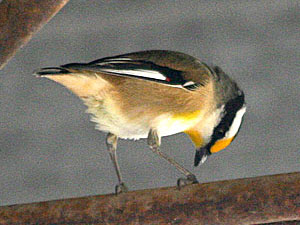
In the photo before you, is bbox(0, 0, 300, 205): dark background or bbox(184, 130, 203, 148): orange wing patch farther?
bbox(0, 0, 300, 205): dark background

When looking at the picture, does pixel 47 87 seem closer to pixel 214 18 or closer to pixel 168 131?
pixel 214 18

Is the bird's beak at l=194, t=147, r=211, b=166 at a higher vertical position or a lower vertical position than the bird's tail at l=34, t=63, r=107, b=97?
lower

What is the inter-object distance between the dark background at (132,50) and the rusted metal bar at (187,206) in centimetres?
156

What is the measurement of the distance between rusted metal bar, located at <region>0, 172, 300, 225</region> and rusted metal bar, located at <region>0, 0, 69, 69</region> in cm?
38

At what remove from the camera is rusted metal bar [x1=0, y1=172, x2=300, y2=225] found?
109 centimetres

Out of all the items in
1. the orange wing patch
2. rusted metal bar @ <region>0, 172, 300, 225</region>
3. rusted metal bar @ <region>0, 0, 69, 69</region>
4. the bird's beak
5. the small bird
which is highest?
rusted metal bar @ <region>0, 0, 69, 69</region>

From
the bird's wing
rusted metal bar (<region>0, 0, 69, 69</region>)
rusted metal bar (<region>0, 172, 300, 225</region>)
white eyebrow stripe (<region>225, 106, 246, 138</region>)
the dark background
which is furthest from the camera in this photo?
the dark background

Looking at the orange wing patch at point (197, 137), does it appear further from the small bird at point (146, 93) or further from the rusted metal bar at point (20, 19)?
the rusted metal bar at point (20, 19)

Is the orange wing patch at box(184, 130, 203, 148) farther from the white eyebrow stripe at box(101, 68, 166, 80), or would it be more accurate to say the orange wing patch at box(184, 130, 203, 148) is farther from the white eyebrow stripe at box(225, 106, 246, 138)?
the white eyebrow stripe at box(101, 68, 166, 80)

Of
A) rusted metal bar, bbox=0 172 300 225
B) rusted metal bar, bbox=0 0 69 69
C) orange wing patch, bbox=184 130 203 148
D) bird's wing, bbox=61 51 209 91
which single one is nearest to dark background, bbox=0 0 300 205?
orange wing patch, bbox=184 130 203 148

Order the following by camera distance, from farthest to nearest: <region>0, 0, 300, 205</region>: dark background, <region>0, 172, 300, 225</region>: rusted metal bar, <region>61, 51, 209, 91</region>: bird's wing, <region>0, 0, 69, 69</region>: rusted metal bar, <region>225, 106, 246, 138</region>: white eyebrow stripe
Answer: <region>0, 0, 300, 205</region>: dark background
<region>225, 106, 246, 138</region>: white eyebrow stripe
<region>61, 51, 209, 91</region>: bird's wing
<region>0, 0, 69, 69</region>: rusted metal bar
<region>0, 172, 300, 225</region>: rusted metal bar

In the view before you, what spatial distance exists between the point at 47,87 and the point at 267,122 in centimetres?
105

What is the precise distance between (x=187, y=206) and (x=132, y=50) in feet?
5.51

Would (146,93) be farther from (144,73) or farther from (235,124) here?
(235,124)
